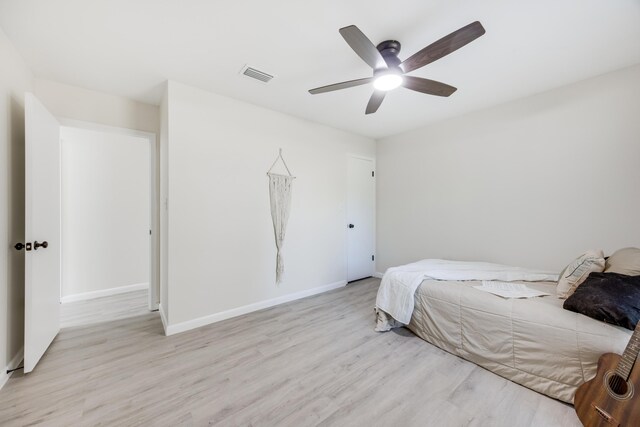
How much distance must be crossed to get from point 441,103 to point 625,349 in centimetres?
273

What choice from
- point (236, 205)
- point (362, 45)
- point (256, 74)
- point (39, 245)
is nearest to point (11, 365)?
point (39, 245)

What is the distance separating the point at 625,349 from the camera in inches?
52.0

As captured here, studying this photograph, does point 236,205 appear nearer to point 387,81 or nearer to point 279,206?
point 279,206

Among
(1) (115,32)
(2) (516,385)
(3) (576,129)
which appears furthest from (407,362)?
(1) (115,32)

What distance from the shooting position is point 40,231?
205 centimetres

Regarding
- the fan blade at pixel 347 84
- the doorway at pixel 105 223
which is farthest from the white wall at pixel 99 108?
the fan blade at pixel 347 84

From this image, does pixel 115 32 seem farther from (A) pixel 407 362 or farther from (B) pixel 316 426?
(A) pixel 407 362

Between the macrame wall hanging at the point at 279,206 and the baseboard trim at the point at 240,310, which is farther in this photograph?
the macrame wall hanging at the point at 279,206

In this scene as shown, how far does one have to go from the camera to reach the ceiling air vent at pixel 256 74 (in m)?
2.33

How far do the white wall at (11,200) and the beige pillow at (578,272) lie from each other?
13.9ft

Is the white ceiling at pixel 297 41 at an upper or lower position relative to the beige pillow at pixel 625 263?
upper

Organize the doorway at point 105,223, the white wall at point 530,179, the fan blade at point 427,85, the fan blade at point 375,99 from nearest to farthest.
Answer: the fan blade at point 427,85, the fan blade at point 375,99, the white wall at point 530,179, the doorway at point 105,223

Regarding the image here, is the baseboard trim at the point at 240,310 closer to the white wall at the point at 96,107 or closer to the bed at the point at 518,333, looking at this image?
the bed at the point at 518,333

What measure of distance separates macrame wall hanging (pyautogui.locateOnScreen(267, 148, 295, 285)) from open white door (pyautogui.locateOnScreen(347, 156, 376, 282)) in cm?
127
